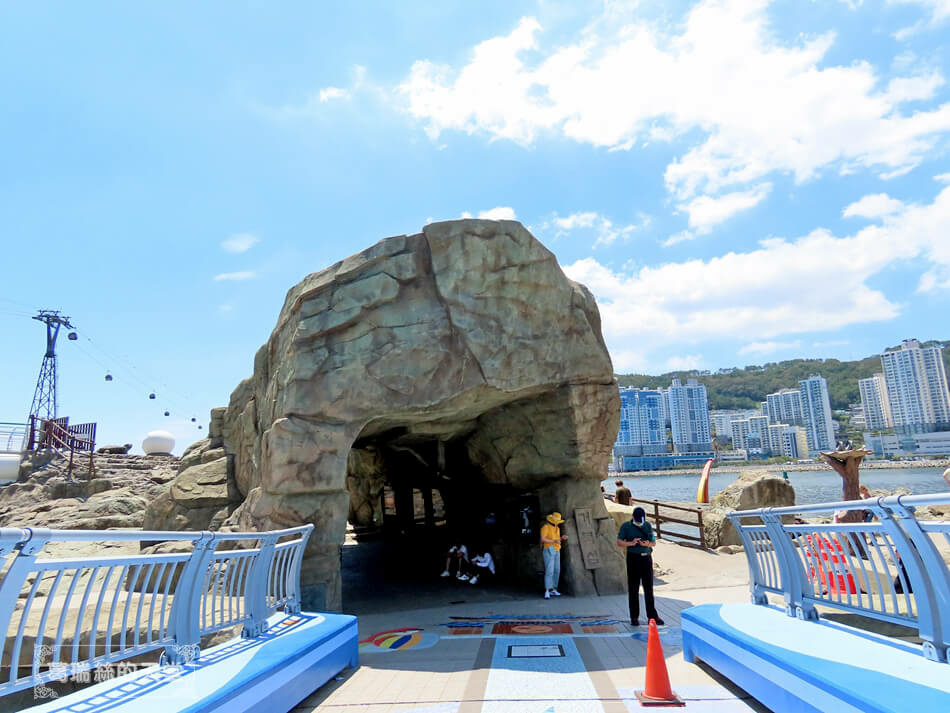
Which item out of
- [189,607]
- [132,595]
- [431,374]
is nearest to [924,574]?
[189,607]

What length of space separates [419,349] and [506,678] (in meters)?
4.90

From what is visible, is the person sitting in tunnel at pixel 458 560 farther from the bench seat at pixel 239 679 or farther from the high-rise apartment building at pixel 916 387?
the high-rise apartment building at pixel 916 387

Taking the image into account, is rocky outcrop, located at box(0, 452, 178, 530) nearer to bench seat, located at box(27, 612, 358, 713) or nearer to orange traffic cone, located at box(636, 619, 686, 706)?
bench seat, located at box(27, 612, 358, 713)

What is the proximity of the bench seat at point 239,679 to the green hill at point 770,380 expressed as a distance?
138952mm

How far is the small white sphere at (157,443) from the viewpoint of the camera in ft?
107

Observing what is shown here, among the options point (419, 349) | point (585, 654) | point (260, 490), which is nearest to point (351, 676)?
point (585, 654)

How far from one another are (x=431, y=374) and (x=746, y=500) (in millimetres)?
11639

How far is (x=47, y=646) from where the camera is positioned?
18.7ft

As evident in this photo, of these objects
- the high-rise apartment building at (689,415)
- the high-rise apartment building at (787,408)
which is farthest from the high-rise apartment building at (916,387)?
the high-rise apartment building at (689,415)

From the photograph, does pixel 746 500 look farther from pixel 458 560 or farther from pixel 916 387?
pixel 916 387

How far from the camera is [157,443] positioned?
3272cm

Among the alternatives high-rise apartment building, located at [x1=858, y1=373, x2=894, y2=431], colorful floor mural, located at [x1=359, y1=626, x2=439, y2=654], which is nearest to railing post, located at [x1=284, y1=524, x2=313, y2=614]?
colorful floor mural, located at [x1=359, y1=626, x2=439, y2=654]

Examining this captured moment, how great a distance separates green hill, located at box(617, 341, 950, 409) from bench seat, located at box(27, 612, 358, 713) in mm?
138952

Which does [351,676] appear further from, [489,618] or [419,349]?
[419,349]
